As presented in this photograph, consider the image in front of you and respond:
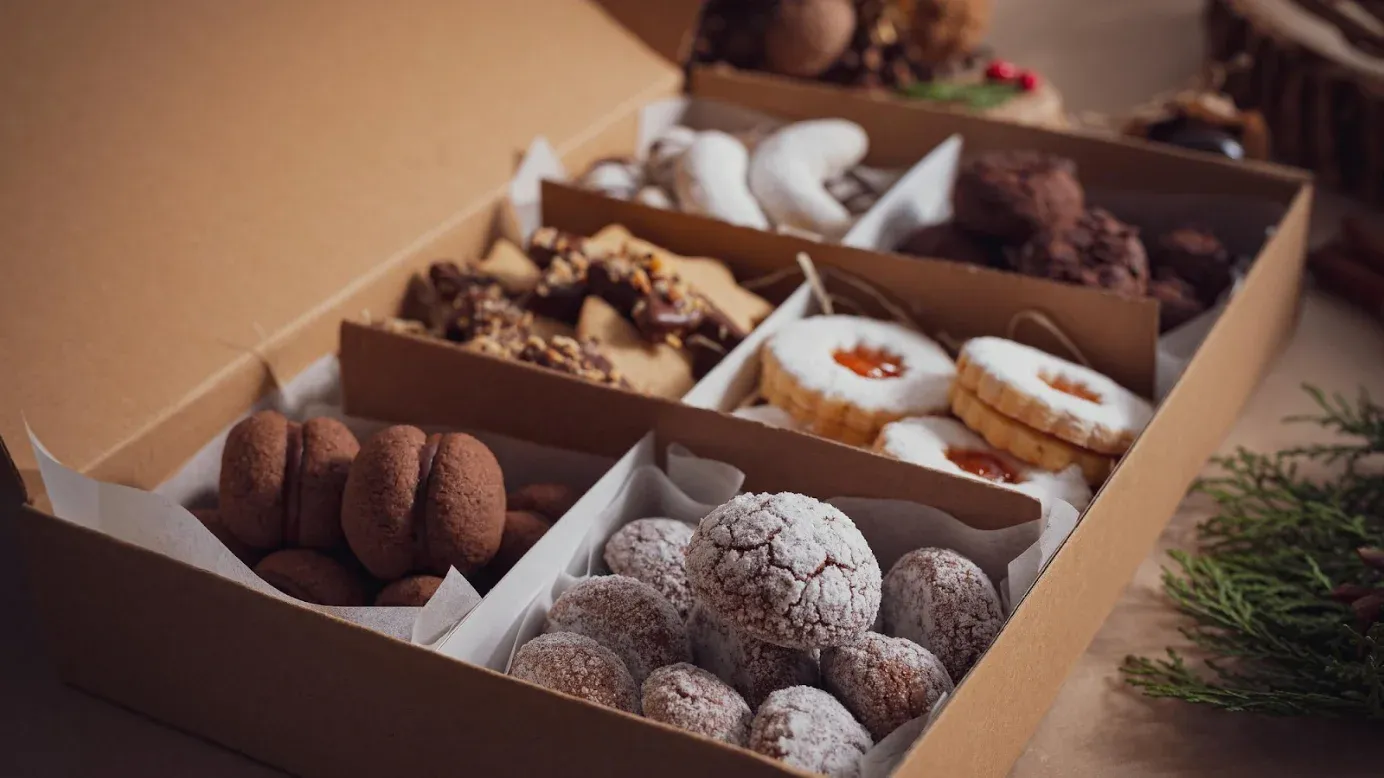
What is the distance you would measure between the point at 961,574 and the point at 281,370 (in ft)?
3.25

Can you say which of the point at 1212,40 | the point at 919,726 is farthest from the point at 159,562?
the point at 1212,40

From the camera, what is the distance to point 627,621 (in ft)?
4.67

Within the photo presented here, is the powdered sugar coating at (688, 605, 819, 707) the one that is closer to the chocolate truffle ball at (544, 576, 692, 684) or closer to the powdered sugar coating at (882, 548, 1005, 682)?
the chocolate truffle ball at (544, 576, 692, 684)

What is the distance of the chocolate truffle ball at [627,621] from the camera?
1.41 meters

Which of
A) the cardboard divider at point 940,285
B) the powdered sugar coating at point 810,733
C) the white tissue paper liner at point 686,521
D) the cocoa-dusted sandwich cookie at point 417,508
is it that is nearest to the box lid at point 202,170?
the cardboard divider at point 940,285

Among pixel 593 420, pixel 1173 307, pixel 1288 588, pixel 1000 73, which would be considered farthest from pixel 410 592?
pixel 1000 73

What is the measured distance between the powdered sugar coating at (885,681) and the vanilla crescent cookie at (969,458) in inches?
14.0

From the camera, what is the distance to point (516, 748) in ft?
4.09

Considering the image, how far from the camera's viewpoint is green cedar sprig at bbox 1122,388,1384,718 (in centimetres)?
158

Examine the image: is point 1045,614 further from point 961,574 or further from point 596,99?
point 596,99

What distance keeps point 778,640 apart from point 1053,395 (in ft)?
2.07

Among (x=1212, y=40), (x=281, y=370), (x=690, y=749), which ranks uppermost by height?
(x=1212, y=40)

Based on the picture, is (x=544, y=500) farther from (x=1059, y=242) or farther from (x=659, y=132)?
(x=659, y=132)

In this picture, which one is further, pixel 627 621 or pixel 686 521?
pixel 686 521
